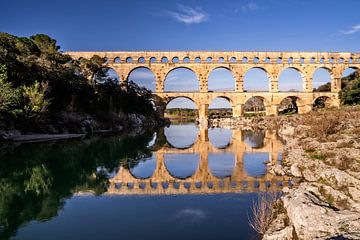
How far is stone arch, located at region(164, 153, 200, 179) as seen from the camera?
37.6ft

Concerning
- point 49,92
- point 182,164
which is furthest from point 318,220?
point 49,92

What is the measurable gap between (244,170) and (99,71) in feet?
106

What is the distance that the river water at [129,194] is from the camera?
5.97m

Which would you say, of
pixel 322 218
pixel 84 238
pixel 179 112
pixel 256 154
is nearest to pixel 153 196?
pixel 84 238

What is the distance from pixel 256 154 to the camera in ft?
50.5

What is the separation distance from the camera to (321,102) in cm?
4831

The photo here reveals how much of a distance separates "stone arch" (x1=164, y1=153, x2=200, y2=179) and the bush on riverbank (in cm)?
886

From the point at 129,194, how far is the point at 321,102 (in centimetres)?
4470

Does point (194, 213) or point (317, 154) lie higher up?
point (317, 154)

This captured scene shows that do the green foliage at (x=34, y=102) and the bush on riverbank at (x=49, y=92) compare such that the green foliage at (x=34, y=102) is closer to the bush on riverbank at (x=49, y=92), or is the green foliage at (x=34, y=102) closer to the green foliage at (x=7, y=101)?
the bush on riverbank at (x=49, y=92)

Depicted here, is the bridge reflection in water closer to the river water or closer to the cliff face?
the river water

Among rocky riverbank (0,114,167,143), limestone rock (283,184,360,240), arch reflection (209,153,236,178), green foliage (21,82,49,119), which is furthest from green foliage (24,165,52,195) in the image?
green foliage (21,82,49,119)

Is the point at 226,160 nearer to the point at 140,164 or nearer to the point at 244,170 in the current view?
the point at 244,170

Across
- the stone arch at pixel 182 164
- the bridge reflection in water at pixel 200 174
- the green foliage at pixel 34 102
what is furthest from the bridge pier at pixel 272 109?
the stone arch at pixel 182 164
